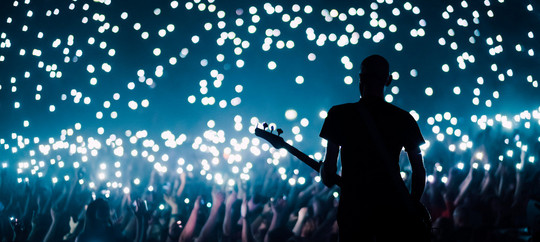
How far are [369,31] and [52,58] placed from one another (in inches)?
191

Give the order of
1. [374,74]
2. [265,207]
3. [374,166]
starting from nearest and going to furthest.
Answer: [374,166] → [374,74] → [265,207]

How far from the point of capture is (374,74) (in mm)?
1613

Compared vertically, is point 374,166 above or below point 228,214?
above

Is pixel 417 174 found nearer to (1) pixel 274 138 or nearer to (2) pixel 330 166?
(2) pixel 330 166

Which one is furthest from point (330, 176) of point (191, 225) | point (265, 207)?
point (191, 225)

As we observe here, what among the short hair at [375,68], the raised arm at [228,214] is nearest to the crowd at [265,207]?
the raised arm at [228,214]

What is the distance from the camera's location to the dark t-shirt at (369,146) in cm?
146

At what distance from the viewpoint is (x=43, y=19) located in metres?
6.34

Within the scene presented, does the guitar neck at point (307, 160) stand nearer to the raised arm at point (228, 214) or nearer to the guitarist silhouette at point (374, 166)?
the guitarist silhouette at point (374, 166)

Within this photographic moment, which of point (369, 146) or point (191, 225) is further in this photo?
point (191, 225)

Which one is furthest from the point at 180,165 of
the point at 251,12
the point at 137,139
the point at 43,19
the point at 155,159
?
the point at 43,19

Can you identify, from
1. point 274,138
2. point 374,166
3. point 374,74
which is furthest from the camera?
point 274,138

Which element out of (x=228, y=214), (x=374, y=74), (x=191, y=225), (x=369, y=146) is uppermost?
(x=374, y=74)

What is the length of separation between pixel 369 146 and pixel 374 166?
8 cm
